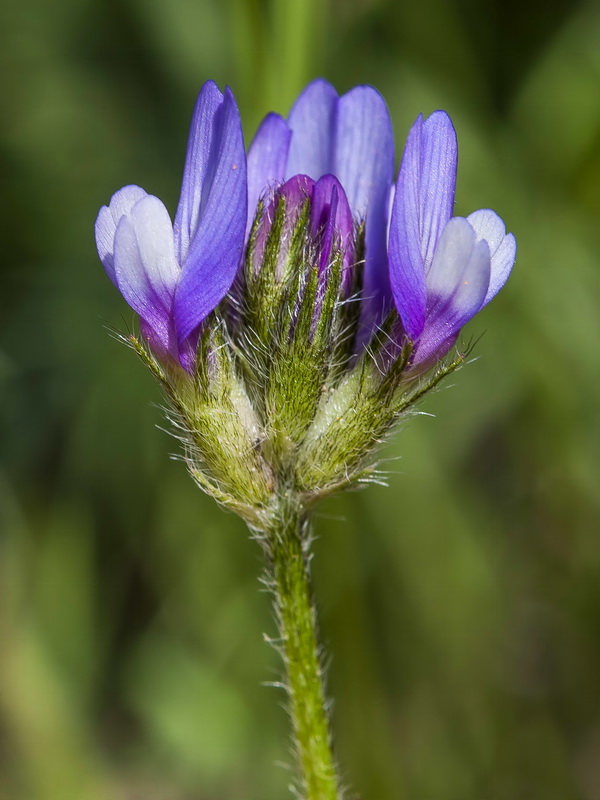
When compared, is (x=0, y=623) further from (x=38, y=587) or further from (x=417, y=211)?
(x=417, y=211)

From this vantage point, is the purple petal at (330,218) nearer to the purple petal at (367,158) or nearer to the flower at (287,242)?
the flower at (287,242)

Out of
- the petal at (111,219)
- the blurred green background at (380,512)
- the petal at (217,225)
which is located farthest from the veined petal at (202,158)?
the blurred green background at (380,512)

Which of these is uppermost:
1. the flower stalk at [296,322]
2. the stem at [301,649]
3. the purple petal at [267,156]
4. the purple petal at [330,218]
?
the purple petal at [267,156]

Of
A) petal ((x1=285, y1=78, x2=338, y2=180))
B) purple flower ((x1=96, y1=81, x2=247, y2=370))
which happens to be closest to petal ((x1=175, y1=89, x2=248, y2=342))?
purple flower ((x1=96, y1=81, x2=247, y2=370))

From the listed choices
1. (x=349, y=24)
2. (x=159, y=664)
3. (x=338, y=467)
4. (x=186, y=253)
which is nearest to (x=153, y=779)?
(x=159, y=664)

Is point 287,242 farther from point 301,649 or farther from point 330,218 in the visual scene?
point 301,649

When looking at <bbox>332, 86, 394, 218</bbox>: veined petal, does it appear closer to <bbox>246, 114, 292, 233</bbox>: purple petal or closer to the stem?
<bbox>246, 114, 292, 233</bbox>: purple petal

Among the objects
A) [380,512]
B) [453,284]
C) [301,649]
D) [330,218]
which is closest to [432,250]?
[453,284]
